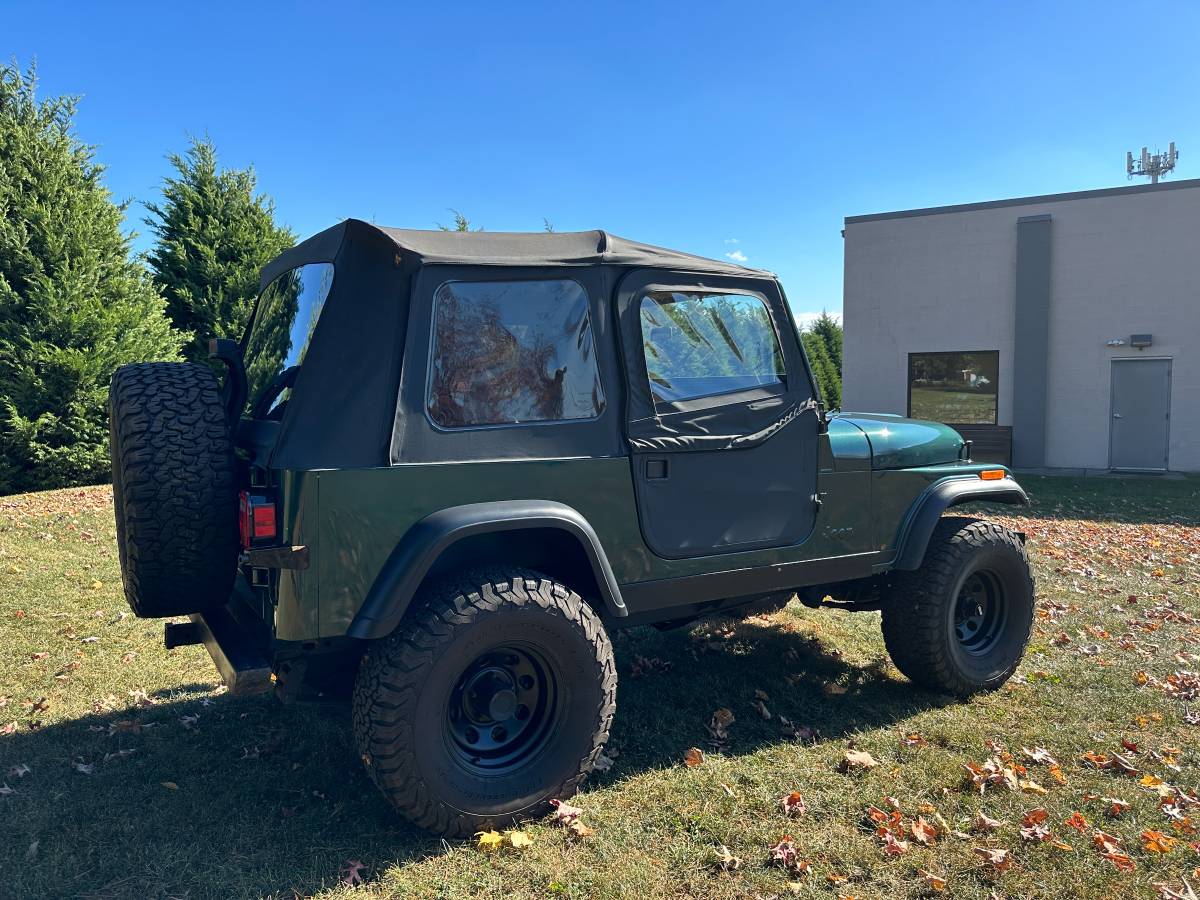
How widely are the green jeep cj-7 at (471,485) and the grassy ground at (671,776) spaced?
0.42 metres

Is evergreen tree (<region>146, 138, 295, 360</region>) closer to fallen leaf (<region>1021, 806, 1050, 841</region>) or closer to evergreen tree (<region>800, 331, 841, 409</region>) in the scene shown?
fallen leaf (<region>1021, 806, 1050, 841</region>)

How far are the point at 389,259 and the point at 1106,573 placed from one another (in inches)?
276

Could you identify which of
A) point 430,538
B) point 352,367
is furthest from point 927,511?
point 352,367

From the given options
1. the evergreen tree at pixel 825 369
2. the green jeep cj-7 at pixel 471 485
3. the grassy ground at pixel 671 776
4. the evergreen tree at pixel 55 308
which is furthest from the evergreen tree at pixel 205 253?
the evergreen tree at pixel 825 369

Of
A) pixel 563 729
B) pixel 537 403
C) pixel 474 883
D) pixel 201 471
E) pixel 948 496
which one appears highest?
pixel 537 403

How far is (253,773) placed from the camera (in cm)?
359

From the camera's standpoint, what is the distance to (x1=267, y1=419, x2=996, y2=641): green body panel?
9.04 feet

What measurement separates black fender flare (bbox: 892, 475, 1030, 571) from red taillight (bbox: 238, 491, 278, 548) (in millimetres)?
2955

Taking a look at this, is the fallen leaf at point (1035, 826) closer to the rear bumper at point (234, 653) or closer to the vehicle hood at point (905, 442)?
the vehicle hood at point (905, 442)

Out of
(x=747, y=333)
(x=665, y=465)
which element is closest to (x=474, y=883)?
(x=665, y=465)

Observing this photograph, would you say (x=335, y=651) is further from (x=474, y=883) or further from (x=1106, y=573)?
(x=1106, y=573)

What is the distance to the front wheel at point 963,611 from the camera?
425 centimetres

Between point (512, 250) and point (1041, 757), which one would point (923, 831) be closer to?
point (1041, 757)

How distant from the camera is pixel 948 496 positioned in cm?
428
